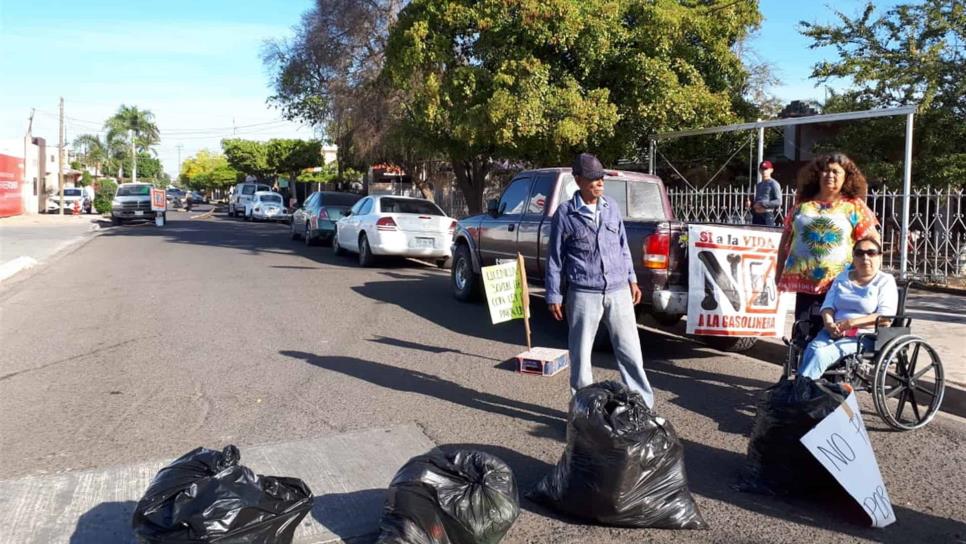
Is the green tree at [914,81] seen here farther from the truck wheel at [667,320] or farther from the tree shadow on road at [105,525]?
the tree shadow on road at [105,525]

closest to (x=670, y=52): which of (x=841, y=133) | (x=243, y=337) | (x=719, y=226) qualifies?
(x=841, y=133)

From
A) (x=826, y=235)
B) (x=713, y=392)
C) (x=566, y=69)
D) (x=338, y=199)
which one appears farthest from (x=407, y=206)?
(x=826, y=235)

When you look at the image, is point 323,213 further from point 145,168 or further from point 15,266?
point 145,168

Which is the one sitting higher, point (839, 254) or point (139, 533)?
point (839, 254)

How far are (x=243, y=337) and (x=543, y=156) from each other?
8978 mm

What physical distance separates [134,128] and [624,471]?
103 meters

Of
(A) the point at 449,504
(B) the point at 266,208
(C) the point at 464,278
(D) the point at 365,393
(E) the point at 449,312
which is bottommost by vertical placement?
(D) the point at 365,393

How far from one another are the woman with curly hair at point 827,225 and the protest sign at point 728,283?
113 centimetres

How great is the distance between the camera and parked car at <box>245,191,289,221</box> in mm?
37375

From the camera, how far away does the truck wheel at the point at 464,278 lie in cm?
1108

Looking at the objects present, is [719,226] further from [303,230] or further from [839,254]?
[303,230]

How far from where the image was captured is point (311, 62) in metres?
27.6

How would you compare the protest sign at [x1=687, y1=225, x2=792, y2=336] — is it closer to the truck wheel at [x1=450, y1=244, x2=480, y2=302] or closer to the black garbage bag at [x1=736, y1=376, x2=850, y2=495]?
the black garbage bag at [x1=736, y1=376, x2=850, y2=495]

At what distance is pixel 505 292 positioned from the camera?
25.8 feet
